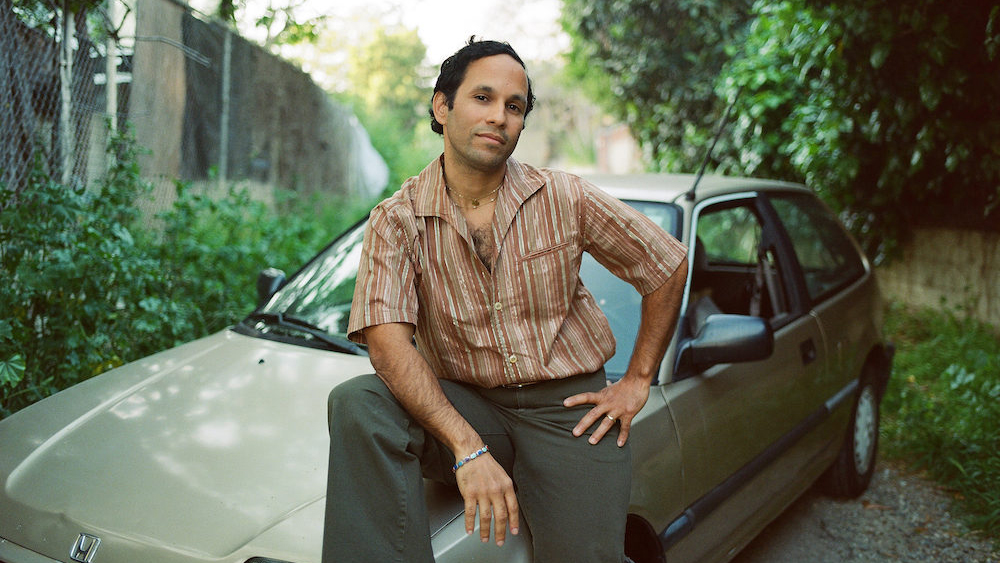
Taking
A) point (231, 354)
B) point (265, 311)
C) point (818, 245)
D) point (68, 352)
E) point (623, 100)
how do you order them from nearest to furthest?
point (231, 354) → point (265, 311) → point (68, 352) → point (818, 245) → point (623, 100)

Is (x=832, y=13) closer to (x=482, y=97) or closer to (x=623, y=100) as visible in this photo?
(x=482, y=97)

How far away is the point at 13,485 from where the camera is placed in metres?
2.12

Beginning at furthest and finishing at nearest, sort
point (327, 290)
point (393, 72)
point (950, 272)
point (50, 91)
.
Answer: point (393, 72), point (950, 272), point (50, 91), point (327, 290)

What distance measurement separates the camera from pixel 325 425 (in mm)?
2342

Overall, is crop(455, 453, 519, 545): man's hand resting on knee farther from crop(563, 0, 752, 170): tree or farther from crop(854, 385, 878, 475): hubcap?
crop(563, 0, 752, 170): tree

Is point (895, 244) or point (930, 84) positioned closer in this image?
point (930, 84)

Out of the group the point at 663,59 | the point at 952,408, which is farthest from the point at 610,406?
the point at 663,59

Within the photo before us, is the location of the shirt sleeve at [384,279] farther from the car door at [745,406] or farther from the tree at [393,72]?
the tree at [393,72]

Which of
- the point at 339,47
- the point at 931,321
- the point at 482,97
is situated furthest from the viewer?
the point at 339,47

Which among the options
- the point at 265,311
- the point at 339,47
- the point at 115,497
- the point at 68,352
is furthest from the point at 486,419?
the point at 339,47

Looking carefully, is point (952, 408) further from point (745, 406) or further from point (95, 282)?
point (95, 282)

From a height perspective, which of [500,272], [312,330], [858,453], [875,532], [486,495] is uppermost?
[500,272]

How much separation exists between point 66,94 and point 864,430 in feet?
13.7

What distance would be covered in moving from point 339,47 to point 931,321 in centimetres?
1441
